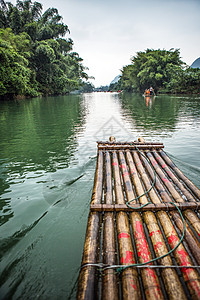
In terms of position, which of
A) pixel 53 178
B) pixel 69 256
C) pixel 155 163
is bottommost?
pixel 69 256

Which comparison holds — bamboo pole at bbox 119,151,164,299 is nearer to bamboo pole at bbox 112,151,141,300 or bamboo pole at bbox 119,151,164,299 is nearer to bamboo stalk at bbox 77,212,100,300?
bamboo pole at bbox 112,151,141,300

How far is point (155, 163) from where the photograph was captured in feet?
14.0

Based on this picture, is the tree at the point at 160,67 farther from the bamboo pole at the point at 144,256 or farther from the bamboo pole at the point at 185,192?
the bamboo pole at the point at 144,256

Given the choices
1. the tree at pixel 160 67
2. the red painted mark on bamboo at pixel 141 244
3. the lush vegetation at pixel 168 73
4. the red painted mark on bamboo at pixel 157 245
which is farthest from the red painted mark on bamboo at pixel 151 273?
the tree at pixel 160 67

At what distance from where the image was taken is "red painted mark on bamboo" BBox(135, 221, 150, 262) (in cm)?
190

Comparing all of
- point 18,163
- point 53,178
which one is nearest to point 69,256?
point 53,178

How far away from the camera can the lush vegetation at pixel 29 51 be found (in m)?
22.7

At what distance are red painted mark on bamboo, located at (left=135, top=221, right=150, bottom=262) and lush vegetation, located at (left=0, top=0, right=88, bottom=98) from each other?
964 inches

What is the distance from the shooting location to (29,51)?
33.9 meters

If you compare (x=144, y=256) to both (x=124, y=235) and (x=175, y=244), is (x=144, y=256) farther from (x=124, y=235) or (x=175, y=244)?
(x=175, y=244)

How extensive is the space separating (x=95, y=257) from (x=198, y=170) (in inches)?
152

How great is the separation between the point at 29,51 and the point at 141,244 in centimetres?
4105

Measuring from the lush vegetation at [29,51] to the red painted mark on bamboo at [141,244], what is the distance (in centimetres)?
2449

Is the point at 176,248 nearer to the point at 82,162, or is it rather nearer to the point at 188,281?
the point at 188,281
